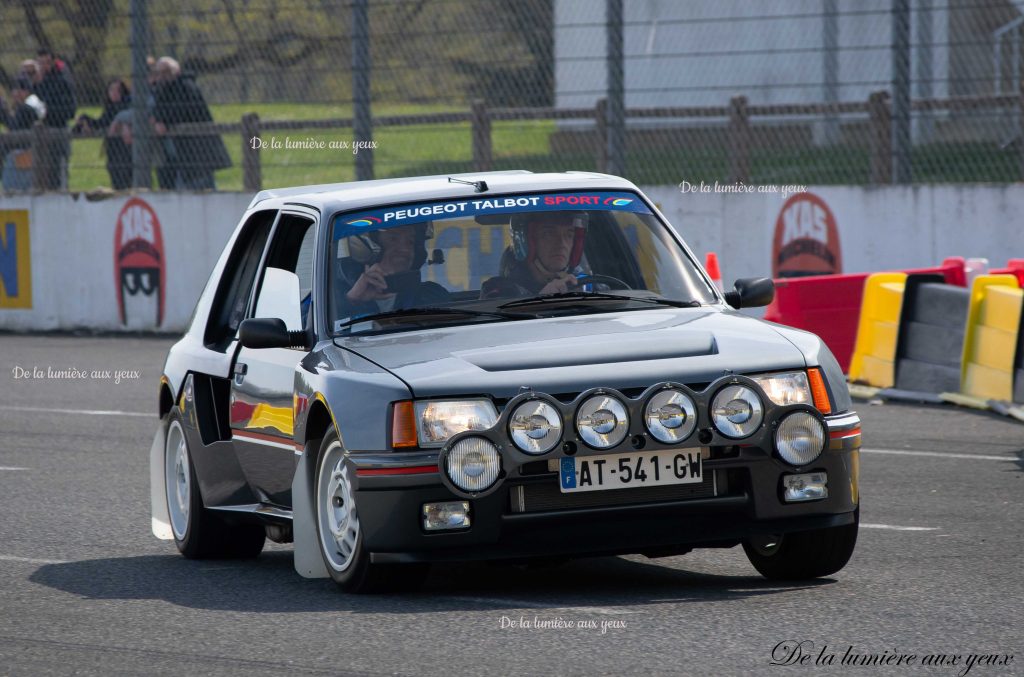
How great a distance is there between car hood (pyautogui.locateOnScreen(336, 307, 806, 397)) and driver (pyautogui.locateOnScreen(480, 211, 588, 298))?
1.08 ft

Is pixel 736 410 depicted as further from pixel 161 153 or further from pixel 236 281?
pixel 161 153

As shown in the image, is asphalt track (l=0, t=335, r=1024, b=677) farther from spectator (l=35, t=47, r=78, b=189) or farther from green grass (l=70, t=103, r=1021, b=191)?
spectator (l=35, t=47, r=78, b=189)

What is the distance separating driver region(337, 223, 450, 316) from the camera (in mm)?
7035

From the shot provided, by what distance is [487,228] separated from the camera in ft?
23.9

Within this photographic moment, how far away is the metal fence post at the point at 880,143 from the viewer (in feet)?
53.5

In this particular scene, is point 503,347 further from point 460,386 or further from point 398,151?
point 398,151

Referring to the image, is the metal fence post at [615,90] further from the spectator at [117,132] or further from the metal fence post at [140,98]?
the spectator at [117,132]

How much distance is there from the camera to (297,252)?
7664mm

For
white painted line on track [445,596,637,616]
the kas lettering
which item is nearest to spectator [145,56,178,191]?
white painted line on track [445,596,637,616]

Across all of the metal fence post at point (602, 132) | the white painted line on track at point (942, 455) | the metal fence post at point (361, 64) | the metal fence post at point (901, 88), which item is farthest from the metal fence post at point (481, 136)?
the white painted line on track at point (942, 455)

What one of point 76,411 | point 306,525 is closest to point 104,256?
point 76,411

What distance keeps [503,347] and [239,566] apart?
203cm

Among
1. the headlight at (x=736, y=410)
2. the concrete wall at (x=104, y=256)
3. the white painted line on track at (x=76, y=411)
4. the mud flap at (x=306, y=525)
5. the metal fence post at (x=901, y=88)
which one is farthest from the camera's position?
the concrete wall at (x=104, y=256)

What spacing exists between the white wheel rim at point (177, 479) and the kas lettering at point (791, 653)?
3380mm
